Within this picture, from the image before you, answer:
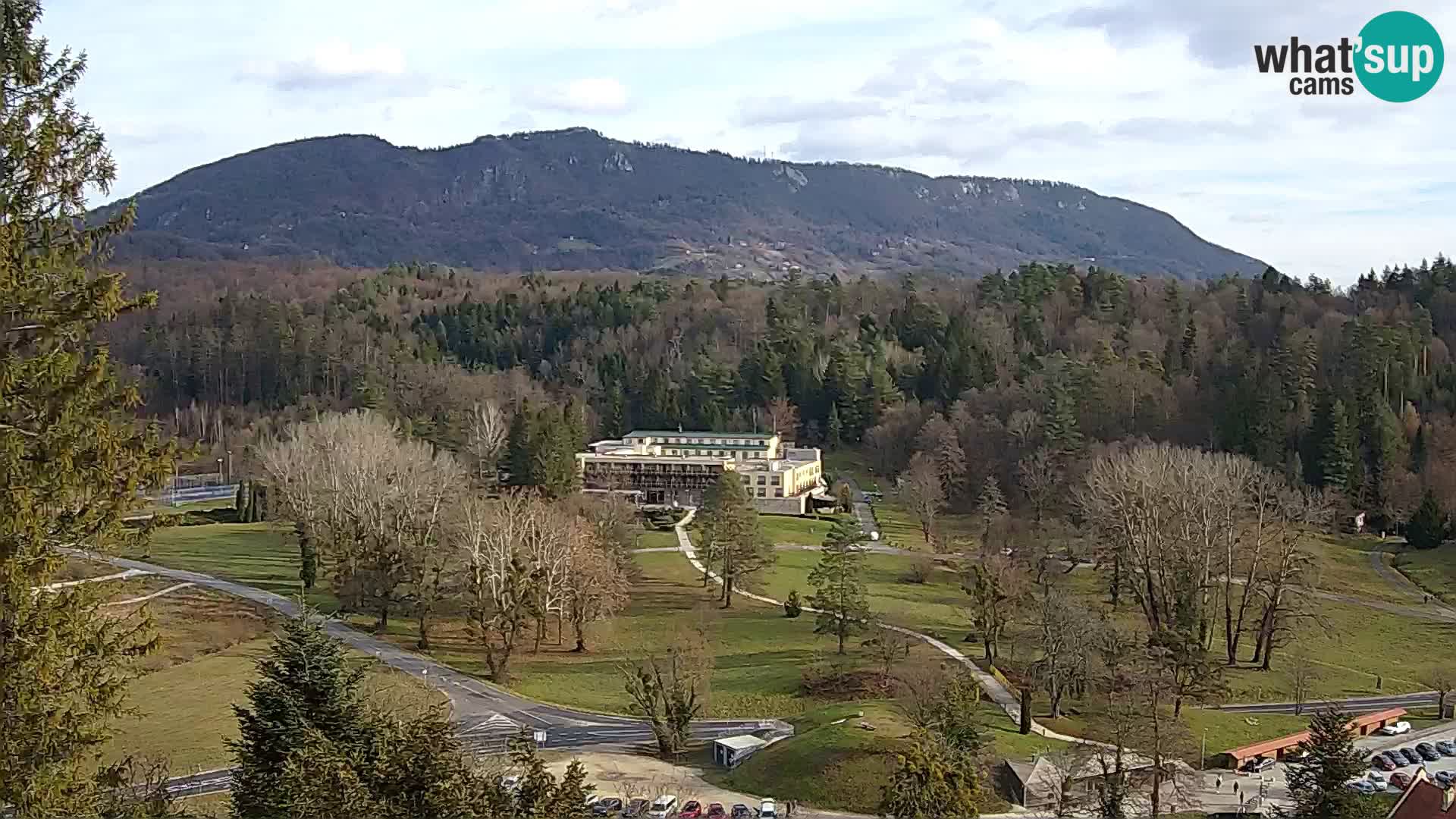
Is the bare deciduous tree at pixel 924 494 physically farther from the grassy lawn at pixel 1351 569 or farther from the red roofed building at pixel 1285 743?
the red roofed building at pixel 1285 743

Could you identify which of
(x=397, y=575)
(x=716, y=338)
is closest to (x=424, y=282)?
(x=716, y=338)

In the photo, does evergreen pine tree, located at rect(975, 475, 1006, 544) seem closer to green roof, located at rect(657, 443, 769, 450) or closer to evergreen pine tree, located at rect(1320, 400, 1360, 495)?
evergreen pine tree, located at rect(1320, 400, 1360, 495)

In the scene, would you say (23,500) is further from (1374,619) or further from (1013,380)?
(1013,380)

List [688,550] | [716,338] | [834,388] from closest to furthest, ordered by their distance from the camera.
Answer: [688,550] → [834,388] → [716,338]

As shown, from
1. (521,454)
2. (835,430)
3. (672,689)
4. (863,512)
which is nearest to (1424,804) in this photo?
(672,689)

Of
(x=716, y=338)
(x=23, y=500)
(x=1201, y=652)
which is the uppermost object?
(x=716, y=338)

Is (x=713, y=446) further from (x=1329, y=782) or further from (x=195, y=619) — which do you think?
(x=1329, y=782)

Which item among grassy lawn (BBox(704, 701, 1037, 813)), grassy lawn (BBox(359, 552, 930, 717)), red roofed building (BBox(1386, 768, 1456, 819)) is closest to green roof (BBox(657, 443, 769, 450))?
grassy lawn (BBox(359, 552, 930, 717))
